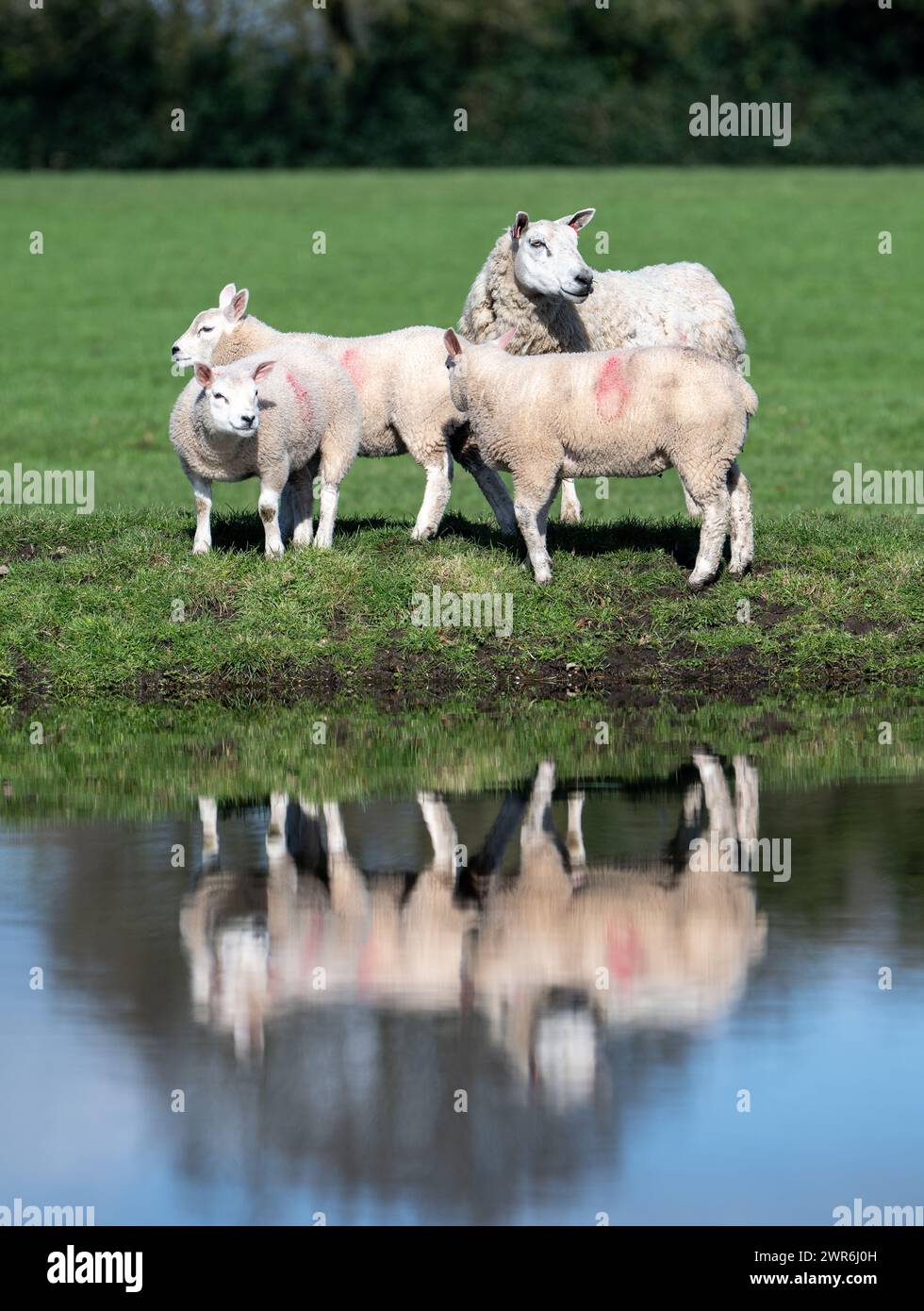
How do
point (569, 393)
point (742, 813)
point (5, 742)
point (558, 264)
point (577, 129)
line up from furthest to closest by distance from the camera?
point (577, 129)
point (558, 264)
point (569, 393)
point (5, 742)
point (742, 813)

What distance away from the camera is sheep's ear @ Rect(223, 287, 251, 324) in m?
12.8

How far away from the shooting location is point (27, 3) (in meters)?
58.1

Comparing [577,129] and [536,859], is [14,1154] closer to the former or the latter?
[536,859]

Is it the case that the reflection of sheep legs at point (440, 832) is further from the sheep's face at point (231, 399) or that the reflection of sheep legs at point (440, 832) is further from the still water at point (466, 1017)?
the sheep's face at point (231, 399)

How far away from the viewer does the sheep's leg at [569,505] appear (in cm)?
1428

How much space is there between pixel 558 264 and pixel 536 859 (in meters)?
5.36

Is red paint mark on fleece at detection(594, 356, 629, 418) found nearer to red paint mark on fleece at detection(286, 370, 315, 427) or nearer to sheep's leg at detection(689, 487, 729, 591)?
sheep's leg at detection(689, 487, 729, 591)

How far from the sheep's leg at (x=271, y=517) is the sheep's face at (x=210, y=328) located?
92 cm

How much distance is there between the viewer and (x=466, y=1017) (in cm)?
675

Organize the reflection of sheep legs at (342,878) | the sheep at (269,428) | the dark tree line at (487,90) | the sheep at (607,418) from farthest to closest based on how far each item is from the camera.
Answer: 1. the dark tree line at (487,90)
2. the sheep at (607,418)
3. the sheep at (269,428)
4. the reflection of sheep legs at (342,878)

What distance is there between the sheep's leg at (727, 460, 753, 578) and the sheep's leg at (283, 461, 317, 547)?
2.40m

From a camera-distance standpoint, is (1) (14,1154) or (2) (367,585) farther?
(2) (367,585)

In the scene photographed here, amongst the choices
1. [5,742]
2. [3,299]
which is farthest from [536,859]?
[3,299]

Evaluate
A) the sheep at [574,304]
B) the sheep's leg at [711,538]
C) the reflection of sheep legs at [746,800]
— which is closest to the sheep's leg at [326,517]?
the sheep at [574,304]
